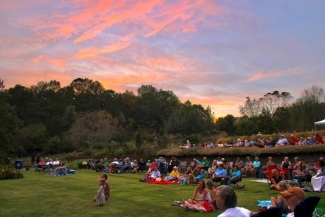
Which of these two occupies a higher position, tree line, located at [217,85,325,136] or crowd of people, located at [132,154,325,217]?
tree line, located at [217,85,325,136]

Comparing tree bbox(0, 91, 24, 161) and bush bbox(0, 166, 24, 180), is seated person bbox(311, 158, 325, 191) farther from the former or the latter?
tree bbox(0, 91, 24, 161)

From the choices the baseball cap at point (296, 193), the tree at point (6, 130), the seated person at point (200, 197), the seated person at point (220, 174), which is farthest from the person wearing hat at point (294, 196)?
the tree at point (6, 130)

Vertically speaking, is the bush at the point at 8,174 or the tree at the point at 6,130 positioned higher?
the tree at the point at 6,130

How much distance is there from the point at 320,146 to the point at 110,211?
518 inches

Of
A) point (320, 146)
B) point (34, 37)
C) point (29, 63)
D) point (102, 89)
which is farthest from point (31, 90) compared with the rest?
point (320, 146)

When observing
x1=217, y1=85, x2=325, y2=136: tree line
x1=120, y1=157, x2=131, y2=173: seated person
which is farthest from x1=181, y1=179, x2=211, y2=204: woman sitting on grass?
x1=217, y1=85, x2=325, y2=136: tree line

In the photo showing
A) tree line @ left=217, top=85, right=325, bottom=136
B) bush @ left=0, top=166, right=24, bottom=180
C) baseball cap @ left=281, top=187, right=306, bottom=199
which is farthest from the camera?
tree line @ left=217, top=85, right=325, bottom=136

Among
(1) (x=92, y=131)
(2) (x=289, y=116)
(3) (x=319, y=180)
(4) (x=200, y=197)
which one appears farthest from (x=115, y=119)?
(4) (x=200, y=197)

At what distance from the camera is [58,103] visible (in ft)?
212

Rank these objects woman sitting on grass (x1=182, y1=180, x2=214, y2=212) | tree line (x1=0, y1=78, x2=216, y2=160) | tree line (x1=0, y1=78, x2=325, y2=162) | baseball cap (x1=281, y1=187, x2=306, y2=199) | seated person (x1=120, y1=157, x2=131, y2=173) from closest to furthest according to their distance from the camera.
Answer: baseball cap (x1=281, y1=187, x2=306, y2=199)
woman sitting on grass (x1=182, y1=180, x2=214, y2=212)
seated person (x1=120, y1=157, x2=131, y2=173)
tree line (x1=0, y1=78, x2=216, y2=160)
tree line (x1=0, y1=78, x2=325, y2=162)

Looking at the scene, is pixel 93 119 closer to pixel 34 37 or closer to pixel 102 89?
pixel 34 37

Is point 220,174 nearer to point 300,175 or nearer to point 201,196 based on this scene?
point 300,175

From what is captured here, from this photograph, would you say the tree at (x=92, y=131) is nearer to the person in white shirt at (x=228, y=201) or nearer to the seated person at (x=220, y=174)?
the seated person at (x=220, y=174)

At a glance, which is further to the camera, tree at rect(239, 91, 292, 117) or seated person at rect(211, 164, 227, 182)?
tree at rect(239, 91, 292, 117)
